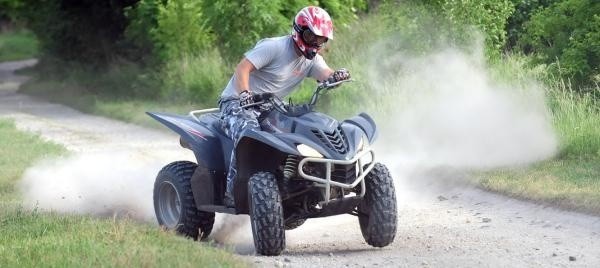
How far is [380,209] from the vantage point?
9195mm

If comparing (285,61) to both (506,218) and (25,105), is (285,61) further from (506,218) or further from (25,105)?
(25,105)

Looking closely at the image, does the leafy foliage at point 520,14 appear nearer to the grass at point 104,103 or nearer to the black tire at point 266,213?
the grass at point 104,103

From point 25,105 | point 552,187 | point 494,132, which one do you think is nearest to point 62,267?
point 552,187

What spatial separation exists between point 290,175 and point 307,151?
366 millimetres

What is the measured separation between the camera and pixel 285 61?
31.0 feet

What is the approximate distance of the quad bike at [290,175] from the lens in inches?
348

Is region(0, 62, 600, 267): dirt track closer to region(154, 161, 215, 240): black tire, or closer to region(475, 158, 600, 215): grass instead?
region(475, 158, 600, 215): grass

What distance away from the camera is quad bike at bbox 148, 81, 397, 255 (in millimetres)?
8852

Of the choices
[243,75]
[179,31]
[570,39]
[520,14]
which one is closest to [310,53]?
[243,75]

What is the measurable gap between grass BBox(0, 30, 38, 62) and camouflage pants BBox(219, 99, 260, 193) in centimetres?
4294

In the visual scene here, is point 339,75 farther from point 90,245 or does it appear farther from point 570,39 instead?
point 570,39

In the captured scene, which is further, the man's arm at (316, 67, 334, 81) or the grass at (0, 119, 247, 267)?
the man's arm at (316, 67, 334, 81)

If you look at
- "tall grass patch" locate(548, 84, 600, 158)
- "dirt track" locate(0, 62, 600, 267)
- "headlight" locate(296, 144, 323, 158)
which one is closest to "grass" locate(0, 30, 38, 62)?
"tall grass patch" locate(548, 84, 600, 158)

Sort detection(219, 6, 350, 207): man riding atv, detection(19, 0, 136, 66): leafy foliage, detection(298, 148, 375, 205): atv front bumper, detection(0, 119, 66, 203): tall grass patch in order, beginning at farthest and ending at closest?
detection(19, 0, 136, 66): leafy foliage, detection(0, 119, 66, 203): tall grass patch, detection(219, 6, 350, 207): man riding atv, detection(298, 148, 375, 205): atv front bumper
